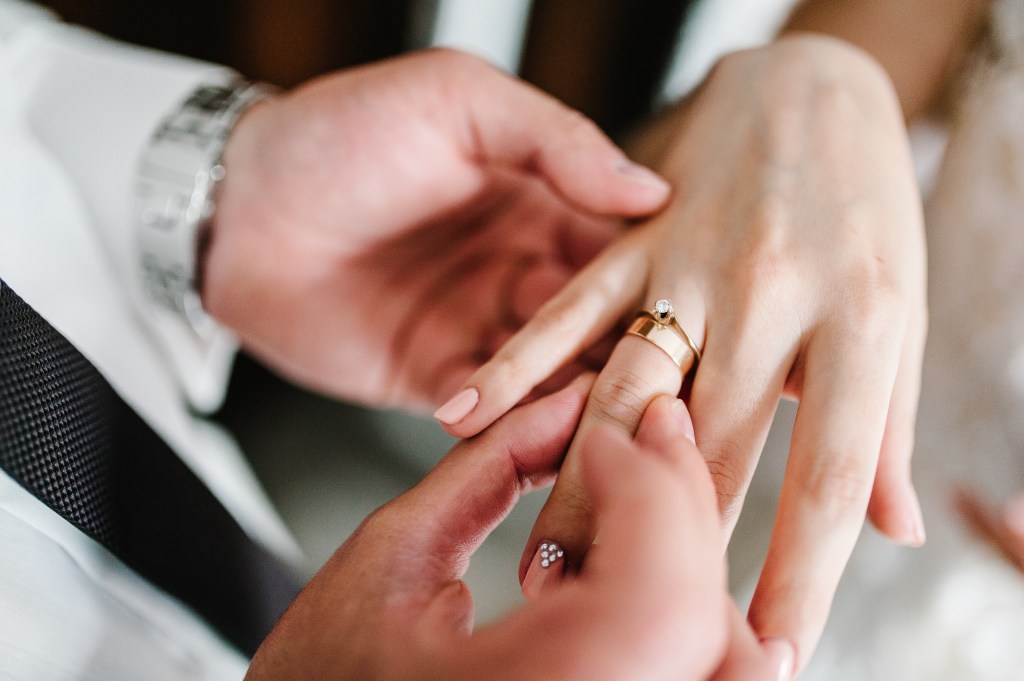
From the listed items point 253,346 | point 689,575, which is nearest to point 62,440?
point 689,575

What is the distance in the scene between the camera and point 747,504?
80 centimetres

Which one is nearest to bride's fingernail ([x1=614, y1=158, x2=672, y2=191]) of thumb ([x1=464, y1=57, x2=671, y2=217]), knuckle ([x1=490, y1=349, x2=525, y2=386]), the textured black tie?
thumb ([x1=464, y1=57, x2=671, y2=217])

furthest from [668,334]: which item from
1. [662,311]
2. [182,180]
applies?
[182,180]

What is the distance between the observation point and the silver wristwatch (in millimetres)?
882

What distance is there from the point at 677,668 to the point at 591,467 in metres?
0.12

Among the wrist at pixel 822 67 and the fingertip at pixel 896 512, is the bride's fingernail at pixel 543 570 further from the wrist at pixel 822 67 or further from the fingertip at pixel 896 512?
the wrist at pixel 822 67

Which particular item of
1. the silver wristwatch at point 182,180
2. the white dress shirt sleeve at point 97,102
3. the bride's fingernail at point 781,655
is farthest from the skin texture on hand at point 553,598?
the white dress shirt sleeve at point 97,102

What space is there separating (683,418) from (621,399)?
57mm

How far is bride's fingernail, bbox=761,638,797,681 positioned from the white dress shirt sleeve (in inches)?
36.6

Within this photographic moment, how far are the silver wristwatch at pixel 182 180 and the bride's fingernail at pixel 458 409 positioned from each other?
55cm

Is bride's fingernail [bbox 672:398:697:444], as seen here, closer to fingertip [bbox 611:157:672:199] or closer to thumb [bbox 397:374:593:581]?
thumb [bbox 397:374:593:581]

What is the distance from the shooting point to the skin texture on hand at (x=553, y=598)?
329 millimetres

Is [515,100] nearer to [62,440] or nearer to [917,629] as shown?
[62,440]

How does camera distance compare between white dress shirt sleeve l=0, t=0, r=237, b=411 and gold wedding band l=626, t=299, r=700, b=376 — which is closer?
gold wedding band l=626, t=299, r=700, b=376
